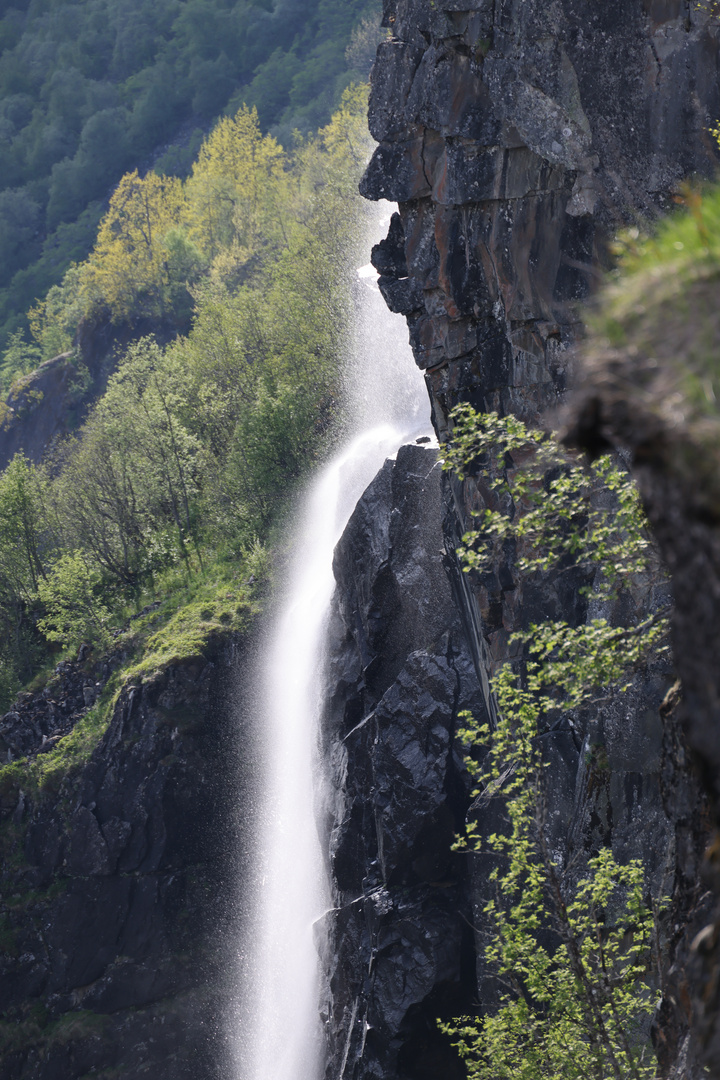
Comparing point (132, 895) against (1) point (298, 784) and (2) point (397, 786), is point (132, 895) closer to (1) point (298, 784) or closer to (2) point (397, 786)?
(1) point (298, 784)

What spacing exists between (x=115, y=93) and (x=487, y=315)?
9066 cm

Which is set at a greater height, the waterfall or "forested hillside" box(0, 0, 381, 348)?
"forested hillside" box(0, 0, 381, 348)

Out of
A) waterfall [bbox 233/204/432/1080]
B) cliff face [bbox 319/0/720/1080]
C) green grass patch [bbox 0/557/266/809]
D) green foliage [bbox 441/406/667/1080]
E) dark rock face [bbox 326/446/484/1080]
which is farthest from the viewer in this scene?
green grass patch [bbox 0/557/266/809]

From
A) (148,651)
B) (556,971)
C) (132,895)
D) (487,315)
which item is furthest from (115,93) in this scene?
(556,971)

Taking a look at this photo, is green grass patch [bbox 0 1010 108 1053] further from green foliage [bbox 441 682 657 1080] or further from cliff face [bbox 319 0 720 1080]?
green foliage [bbox 441 682 657 1080]

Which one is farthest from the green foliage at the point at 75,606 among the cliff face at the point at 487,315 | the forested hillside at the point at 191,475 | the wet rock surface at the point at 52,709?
the cliff face at the point at 487,315

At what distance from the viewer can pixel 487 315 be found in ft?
52.5

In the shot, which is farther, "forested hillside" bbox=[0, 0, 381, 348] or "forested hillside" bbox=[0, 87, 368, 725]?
"forested hillside" bbox=[0, 0, 381, 348]

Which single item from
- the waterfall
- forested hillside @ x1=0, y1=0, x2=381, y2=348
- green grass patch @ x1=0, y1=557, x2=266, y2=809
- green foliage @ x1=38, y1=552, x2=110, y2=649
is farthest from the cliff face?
forested hillside @ x1=0, y1=0, x2=381, y2=348

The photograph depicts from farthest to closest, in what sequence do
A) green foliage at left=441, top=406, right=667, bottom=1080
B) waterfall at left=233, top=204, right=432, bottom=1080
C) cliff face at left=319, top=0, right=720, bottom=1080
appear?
waterfall at left=233, top=204, right=432, bottom=1080
cliff face at left=319, top=0, right=720, bottom=1080
green foliage at left=441, top=406, right=667, bottom=1080

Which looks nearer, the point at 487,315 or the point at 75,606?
the point at 487,315

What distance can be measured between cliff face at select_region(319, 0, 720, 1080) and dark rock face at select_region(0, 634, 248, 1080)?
678 centimetres

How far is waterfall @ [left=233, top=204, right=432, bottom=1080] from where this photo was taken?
2255 cm

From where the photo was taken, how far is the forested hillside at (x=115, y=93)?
8081cm
